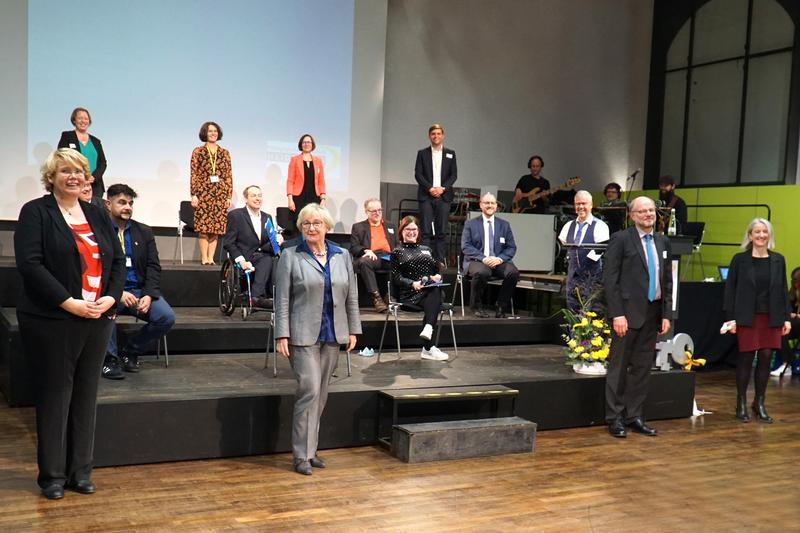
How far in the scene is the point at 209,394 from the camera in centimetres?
448

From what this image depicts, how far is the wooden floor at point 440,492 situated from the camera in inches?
138

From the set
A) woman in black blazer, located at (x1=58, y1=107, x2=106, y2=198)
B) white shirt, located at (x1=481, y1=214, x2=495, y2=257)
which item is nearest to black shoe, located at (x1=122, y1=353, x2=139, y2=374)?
woman in black blazer, located at (x1=58, y1=107, x2=106, y2=198)

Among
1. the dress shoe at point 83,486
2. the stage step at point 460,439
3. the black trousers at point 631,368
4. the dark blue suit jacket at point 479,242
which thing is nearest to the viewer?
the dress shoe at point 83,486

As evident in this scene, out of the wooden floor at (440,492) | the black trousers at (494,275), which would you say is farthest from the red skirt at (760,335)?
the black trousers at (494,275)

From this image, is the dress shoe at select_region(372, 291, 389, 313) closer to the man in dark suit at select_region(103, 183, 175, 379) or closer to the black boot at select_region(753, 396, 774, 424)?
the man in dark suit at select_region(103, 183, 175, 379)

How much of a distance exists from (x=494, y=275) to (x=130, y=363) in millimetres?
3415

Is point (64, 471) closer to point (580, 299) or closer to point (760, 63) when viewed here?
point (580, 299)

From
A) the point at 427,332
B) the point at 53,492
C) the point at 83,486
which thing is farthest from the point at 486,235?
the point at 53,492

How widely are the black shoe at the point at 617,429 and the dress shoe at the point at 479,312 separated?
6.93 ft

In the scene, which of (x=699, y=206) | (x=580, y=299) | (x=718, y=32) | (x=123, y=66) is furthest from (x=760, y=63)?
(x=123, y=66)

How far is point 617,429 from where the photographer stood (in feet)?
17.7

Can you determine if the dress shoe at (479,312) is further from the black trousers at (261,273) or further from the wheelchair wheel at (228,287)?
the wheelchair wheel at (228,287)

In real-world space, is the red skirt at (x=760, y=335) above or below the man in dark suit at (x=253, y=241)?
below

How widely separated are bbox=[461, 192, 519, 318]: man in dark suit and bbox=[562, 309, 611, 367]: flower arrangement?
4.43ft
